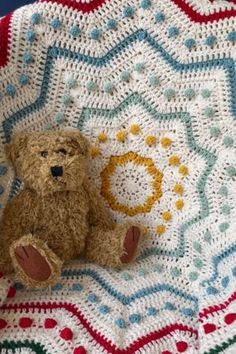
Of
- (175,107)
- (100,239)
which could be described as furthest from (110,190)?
(175,107)

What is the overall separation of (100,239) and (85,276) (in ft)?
0.32

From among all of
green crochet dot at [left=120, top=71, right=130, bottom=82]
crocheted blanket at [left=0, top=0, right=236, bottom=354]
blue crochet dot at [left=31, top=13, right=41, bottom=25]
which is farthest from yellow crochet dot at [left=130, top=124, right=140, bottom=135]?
blue crochet dot at [left=31, top=13, right=41, bottom=25]

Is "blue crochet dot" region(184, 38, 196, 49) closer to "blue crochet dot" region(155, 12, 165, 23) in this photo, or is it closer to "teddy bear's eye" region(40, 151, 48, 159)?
"blue crochet dot" region(155, 12, 165, 23)

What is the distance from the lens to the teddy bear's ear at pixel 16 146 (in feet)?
3.86

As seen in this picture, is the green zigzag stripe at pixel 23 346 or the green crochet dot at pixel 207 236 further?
the green crochet dot at pixel 207 236

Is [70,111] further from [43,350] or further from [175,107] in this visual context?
[43,350]

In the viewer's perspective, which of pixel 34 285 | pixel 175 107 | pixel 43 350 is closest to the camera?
pixel 43 350

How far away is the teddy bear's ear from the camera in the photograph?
1177 mm

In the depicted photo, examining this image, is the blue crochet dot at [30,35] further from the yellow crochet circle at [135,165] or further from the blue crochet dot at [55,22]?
the yellow crochet circle at [135,165]

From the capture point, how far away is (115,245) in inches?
47.7

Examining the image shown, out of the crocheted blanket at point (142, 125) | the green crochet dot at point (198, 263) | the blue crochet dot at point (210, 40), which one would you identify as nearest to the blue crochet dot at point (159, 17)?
the crocheted blanket at point (142, 125)

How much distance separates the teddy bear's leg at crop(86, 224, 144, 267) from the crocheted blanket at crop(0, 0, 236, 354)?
0.02 m

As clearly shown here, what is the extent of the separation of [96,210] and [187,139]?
27cm

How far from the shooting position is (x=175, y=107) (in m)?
1.24
